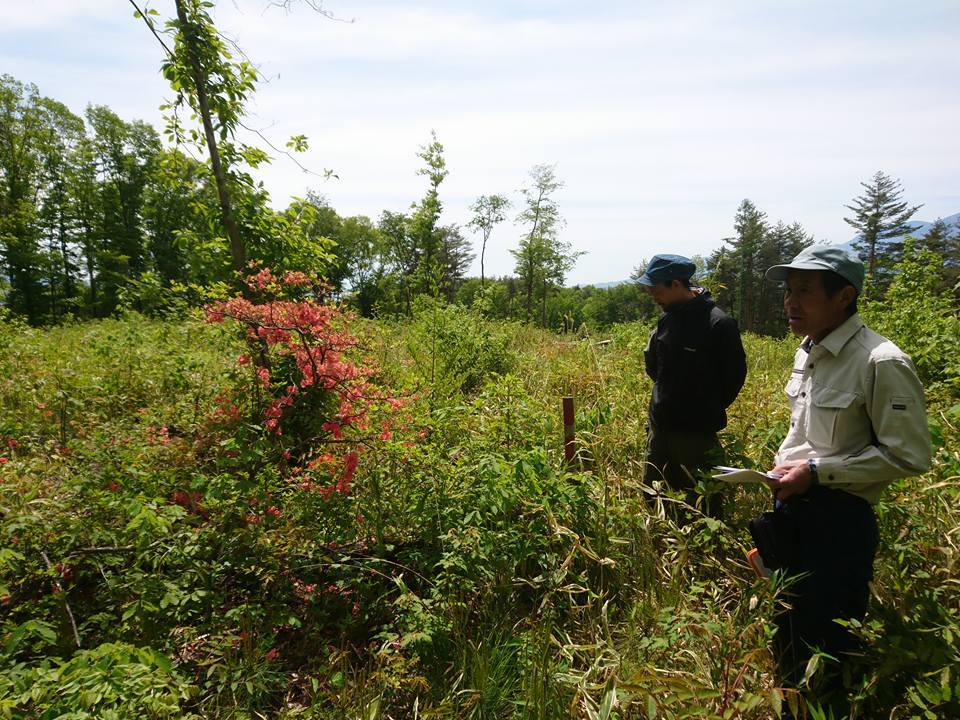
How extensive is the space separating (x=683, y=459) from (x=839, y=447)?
1357 mm

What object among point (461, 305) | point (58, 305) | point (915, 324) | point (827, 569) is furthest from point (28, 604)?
point (58, 305)

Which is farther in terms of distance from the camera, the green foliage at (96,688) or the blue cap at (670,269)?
the blue cap at (670,269)

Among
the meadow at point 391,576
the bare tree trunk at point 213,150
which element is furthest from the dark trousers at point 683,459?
the bare tree trunk at point 213,150

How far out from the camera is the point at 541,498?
2576 mm

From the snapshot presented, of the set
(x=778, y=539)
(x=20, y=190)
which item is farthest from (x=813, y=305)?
(x=20, y=190)

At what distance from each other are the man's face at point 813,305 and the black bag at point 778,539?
0.76 meters

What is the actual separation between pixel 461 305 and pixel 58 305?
30.6 meters

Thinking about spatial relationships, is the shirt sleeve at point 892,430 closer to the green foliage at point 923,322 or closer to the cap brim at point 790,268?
the cap brim at point 790,268

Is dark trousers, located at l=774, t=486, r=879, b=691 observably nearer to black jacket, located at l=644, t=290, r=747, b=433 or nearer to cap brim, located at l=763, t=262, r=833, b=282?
cap brim, located at l=763, t=262, r=833, b=282

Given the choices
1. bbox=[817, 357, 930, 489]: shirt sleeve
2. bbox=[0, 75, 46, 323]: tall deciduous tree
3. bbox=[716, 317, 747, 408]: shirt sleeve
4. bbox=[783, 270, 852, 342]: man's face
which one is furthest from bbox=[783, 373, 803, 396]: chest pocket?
bbox=[0, 75, 46, 323]: tall deciduous tree

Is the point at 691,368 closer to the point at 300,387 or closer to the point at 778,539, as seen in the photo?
the point at 778,539

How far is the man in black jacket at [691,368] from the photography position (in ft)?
9.28

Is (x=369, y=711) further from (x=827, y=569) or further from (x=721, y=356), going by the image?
(x=721, y=356)

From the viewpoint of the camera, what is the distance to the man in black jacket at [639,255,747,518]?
2.83 metres
